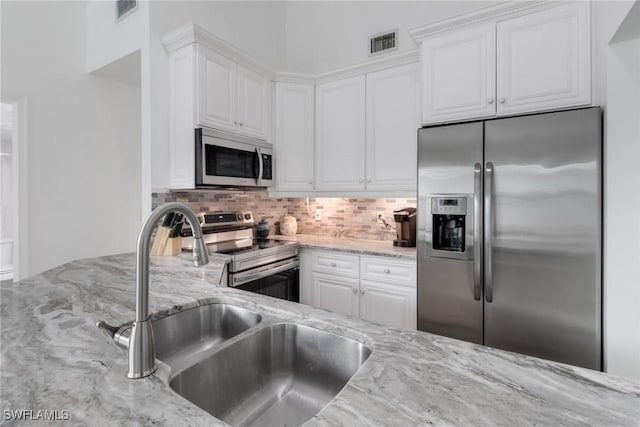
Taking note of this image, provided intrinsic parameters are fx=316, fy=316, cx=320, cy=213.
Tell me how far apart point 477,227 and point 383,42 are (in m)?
2.31

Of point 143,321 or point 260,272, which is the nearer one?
point 143,321

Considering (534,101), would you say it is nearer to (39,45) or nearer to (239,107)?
(239,107)

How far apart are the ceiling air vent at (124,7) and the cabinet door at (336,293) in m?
2.65

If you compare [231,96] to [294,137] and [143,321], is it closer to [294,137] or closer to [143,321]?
[294,137]

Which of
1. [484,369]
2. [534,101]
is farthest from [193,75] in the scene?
[484,369]

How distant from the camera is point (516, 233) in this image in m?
1.86

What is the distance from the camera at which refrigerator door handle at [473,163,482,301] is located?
6.35ft

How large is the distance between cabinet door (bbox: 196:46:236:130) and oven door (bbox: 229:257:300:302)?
47.0 inches

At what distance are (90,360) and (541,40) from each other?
2684 millimetres

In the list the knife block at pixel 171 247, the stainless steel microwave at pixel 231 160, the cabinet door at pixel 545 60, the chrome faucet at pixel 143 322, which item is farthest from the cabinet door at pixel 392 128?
the chrome faucet at pixel 143 322

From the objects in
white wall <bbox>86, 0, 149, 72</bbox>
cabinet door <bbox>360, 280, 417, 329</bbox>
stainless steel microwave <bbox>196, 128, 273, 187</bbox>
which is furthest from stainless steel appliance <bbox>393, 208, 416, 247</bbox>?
white wall <bbox>86, 0, 149, 72</bbox>

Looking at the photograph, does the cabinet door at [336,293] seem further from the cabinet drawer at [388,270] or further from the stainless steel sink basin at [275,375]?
the stainless steel sink basin at [275,375]

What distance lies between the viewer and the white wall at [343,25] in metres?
3.08

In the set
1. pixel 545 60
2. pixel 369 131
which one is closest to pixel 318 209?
pixel 369 131
